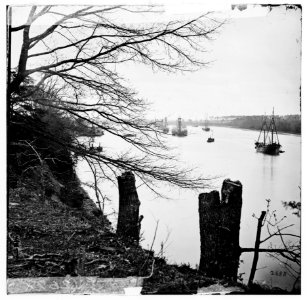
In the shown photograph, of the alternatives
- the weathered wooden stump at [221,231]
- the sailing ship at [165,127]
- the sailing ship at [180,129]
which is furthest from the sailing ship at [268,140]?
the sailing ship at [165,127]

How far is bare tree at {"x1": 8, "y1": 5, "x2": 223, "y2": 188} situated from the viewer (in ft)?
12.6

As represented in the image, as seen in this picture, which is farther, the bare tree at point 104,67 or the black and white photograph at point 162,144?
the bare tree at point 104,67

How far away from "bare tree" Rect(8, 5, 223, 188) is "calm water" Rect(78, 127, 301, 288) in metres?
0.18

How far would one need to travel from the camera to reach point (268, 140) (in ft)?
12.6

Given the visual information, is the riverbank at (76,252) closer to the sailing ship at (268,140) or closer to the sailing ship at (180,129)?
the sailing ship at (180,129)

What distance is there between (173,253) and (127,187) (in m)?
0.85

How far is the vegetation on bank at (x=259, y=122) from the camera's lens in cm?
368

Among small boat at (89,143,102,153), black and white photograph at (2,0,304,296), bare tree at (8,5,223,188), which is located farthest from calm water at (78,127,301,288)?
small boat at (89,143,102,153)

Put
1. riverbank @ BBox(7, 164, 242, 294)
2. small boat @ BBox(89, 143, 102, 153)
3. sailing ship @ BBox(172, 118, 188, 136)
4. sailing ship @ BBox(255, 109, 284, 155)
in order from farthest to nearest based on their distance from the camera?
small boat @ BBox(89, 143, 102, 153)
sailing ship @ BBox(172, 118, 188, 136)
sailing ship @ BBox(255, 109, 284, 155)
riverbank @ BBox(7, 164, 242, 294)

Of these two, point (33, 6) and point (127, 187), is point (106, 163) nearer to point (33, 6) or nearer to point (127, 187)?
point (127, 187)

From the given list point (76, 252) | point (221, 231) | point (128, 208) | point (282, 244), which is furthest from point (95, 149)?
point (282, 244)

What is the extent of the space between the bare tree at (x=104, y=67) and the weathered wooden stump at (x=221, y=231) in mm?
275

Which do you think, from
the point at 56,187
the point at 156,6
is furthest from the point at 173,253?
the point at 156,6

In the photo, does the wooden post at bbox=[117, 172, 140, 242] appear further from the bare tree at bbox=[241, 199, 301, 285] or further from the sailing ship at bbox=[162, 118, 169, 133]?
the bare tree at bbox=[241, 199, 301, 285]
